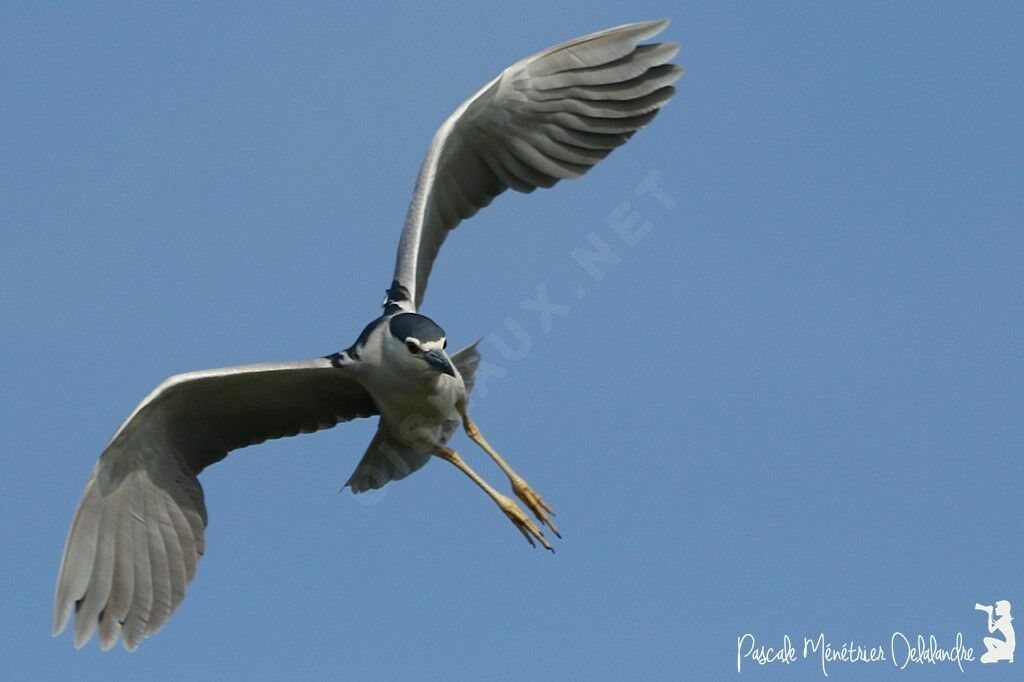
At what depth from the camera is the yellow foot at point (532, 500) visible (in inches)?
449

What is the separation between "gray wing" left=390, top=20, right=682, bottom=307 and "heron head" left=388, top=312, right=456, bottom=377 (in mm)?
1337

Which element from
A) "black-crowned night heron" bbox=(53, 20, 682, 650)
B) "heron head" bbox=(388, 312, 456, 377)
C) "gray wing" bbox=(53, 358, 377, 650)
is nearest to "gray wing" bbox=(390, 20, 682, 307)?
"black-crowned night heron" bbox=(53, 20, 682, 650)

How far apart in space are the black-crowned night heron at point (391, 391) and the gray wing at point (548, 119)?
10mm

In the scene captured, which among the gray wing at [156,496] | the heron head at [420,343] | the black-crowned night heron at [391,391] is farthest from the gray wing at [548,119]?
the gray wing at [156,496]

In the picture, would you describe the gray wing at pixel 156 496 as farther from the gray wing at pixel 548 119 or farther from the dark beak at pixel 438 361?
the gray wing at pixel 548 119

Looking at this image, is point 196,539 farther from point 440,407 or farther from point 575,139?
point 575,139

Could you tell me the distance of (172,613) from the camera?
449 inches

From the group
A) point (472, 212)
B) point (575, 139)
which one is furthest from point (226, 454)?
point (575, 139)

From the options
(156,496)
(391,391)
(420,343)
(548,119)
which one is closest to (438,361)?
(420,343)

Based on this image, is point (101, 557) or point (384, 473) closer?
point (101, 557)

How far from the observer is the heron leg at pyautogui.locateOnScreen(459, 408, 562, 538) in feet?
37.5

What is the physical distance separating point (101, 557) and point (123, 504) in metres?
0.37

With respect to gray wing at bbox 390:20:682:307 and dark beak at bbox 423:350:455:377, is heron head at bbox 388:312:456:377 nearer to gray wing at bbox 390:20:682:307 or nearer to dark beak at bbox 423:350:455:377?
dark beak at bbox 423:350:455:377

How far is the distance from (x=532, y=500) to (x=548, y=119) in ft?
9.35
